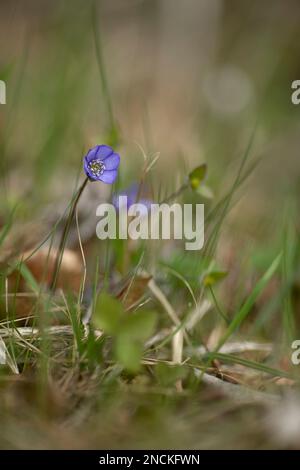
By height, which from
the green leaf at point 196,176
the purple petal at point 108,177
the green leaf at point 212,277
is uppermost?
the green leaf at point 196,176

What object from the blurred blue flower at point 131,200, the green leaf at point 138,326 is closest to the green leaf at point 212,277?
the blurred blue flower at point 131,200

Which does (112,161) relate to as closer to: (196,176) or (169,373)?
(196,176)

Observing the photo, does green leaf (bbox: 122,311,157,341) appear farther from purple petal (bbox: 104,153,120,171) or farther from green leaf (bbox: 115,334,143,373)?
purple petal (bbox: 104,153,120,171)

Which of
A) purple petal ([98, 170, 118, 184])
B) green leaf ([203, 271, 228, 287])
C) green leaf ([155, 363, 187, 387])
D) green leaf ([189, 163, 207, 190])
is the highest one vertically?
green leaf ([189, 163, 207, 190])

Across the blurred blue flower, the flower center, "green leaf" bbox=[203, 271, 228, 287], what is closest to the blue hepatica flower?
the flower center

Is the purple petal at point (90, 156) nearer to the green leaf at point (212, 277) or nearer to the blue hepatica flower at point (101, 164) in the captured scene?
the blue hepatica flower at point (101, 164)

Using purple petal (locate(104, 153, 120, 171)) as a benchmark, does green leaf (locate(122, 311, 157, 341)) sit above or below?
below

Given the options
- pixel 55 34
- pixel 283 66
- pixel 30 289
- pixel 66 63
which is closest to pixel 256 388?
pixel 30 289
